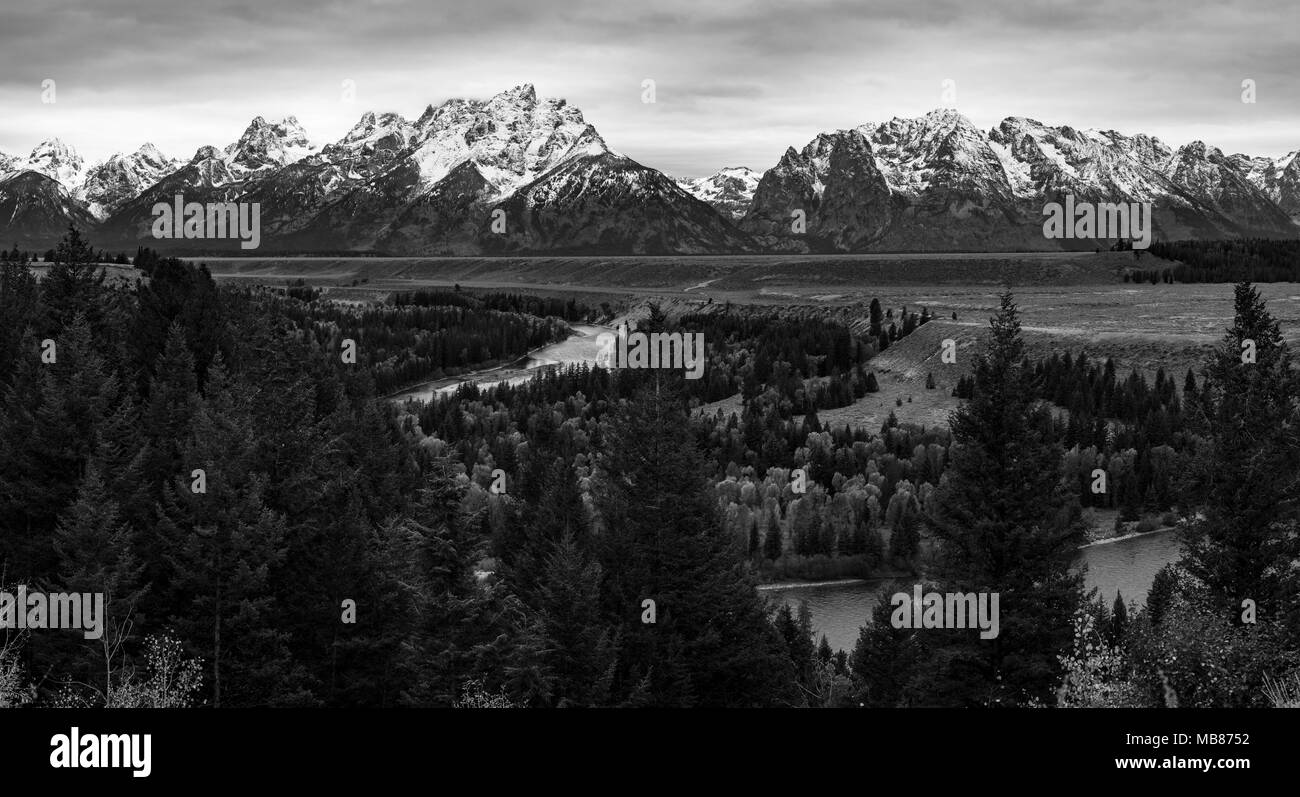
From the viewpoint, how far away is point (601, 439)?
79.8 m

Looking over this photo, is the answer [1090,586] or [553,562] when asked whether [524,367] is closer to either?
[1090,586]

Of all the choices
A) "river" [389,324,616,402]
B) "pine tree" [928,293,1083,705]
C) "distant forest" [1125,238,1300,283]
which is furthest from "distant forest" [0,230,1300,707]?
"distant forest" [1125,238,1300,283]

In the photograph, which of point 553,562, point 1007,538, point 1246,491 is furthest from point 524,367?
point 1007,538

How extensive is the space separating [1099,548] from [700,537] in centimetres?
3913

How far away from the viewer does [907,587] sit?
185 feet

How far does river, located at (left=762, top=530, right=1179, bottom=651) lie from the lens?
178 feet

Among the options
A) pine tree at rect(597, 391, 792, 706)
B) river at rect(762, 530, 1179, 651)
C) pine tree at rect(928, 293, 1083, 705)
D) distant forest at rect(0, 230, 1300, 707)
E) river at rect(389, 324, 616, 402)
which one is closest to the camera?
pine tree at rect(928, 293, 1083, 705)

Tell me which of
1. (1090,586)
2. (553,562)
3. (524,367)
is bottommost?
(1090,586)

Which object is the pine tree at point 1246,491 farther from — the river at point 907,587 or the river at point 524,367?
the river at point 524,367

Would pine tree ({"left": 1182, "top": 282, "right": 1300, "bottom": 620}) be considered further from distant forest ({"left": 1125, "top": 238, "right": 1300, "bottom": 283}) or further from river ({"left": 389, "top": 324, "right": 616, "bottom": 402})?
distant forest ({"left": 1125, "top": 238, "right": 1300, "bottom": 283})

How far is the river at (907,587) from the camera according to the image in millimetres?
54125

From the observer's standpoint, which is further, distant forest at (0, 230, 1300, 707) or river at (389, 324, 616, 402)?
river at (389, 324, 616, 402)

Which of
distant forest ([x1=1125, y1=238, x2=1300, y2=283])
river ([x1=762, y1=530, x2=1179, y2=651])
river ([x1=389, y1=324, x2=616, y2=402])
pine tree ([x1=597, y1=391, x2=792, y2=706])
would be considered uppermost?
distant forest ([x1=1125, y1=238, x2=1300, y2=283])
